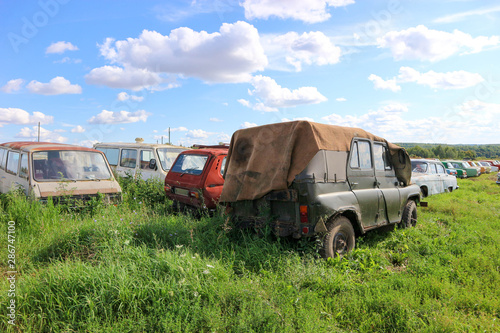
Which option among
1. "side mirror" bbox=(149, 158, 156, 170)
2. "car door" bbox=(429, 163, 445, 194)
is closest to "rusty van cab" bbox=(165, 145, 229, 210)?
"side mirror" bbox=(149, 158, 156, 170)

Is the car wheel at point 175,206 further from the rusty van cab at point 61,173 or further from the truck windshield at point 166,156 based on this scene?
the truck windshield at point 166,156

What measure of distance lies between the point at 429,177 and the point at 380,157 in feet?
24.7

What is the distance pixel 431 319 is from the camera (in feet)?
11.8

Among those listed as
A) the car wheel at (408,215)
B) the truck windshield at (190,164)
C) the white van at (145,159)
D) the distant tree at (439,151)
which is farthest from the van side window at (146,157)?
the distant tree at (439,151)

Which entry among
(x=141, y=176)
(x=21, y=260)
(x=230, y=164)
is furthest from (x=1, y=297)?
(x=141, y=176)

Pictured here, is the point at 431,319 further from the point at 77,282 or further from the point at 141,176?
the point at 141,176

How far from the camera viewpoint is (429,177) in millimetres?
12656

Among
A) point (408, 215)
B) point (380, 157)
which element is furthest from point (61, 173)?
point (408, 215)

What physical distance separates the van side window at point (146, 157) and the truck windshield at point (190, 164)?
95.2 inches

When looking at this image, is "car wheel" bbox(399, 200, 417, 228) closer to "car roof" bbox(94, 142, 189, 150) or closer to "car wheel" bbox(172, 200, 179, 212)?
"car wheel" bbox(172, 200, 179, 212)

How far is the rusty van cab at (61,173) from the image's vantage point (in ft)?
22.8

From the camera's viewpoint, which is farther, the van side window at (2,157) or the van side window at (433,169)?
the van side window at (433,169)

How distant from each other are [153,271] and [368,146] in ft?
14.5

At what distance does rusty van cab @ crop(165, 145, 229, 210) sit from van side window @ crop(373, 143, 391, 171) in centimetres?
330
